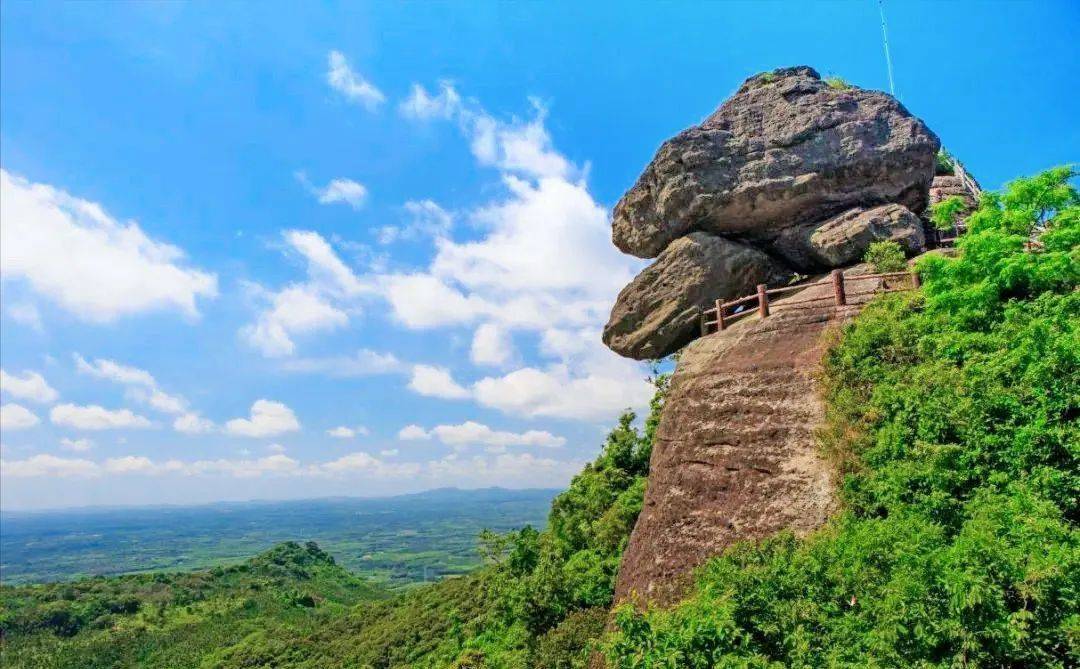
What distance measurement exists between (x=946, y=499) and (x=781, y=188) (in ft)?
36.9

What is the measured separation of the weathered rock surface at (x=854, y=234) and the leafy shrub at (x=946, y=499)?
439 centimetres

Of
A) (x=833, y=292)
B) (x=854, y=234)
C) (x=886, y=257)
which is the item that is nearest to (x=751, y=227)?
(x=854, y=234)

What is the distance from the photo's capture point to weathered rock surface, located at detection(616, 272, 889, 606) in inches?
423

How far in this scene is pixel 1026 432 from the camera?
28.0 ft

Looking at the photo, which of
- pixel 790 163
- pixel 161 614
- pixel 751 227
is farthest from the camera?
pixel 161 614

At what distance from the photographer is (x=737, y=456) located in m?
11.9

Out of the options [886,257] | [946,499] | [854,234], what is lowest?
[946,499]

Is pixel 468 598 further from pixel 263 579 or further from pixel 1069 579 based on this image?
pixel 263 579

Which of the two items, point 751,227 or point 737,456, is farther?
point 751,227

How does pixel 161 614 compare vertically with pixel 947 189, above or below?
below

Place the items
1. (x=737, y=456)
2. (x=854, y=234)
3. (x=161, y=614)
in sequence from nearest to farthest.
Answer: (x=737, y=456)
(x=854, y=234)
(x=161, y=614)

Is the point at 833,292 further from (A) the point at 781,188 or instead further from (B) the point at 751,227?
(B) the point at 751,227

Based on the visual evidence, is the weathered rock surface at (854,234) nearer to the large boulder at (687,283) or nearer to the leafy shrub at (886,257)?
the leafy shrub at (886,257)

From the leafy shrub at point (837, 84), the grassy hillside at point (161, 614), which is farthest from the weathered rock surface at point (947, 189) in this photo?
the grassy hillside at point (161, 614)
